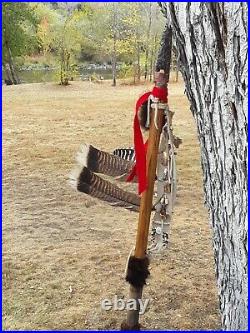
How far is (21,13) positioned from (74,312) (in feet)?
34.1

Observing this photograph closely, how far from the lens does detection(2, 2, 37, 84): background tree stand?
1076cm

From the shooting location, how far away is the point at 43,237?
253 cm

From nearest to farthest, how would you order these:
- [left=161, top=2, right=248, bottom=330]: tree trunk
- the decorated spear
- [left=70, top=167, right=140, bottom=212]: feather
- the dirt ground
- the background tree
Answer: [left=161, top=2, right=248, bottom=330]: tree trunk, the decorated spear, [left=70, top=167, right=140, bottom=212]: feather, the dirt ground, the background tree

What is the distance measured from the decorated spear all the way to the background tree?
9.46 metres

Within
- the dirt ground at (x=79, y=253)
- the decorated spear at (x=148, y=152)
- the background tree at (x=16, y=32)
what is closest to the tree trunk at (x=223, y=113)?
the decorated spear at (x=148, y=152)

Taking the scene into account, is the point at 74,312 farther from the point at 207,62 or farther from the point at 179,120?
the point at 179,120

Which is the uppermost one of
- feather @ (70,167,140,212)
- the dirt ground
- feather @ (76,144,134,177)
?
feather @ (76,144,134,177)

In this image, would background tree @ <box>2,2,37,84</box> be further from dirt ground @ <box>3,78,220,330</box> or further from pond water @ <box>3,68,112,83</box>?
dirt ground @ <box>3,78,220,330</box>

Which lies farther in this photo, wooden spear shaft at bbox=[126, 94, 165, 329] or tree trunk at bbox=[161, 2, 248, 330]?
wooden spear shaft at bbox=[126, 94, 165, 329]

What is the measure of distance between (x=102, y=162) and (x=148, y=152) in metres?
0.32

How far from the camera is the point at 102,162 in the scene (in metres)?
1.74

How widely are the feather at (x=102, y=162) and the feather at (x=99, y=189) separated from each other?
5 centimetres

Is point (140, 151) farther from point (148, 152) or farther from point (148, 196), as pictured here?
point (148, 196)

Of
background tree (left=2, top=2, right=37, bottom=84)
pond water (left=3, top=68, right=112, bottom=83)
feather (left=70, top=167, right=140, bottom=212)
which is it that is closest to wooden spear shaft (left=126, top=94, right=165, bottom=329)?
feather (left=70, top=167, right=140, bottom=212)
